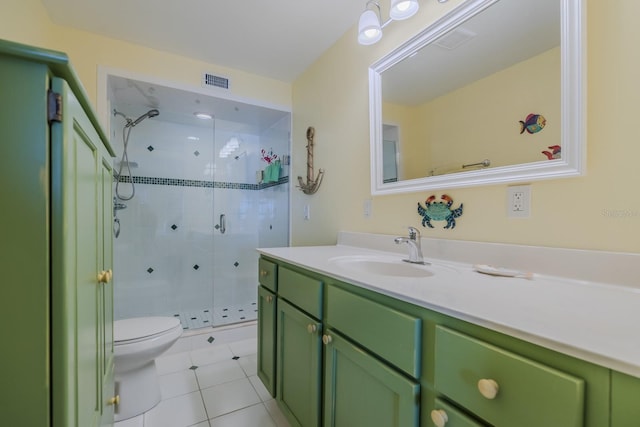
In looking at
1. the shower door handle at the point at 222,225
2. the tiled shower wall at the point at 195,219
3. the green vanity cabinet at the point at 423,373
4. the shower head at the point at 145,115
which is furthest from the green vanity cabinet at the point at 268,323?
the shower head at the point at 145,115

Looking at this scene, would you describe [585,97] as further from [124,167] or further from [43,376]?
[124,167]

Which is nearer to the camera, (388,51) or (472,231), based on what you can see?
(472,231)

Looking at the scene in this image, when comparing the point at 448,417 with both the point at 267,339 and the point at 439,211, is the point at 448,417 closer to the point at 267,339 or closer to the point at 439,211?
the point at 439,211

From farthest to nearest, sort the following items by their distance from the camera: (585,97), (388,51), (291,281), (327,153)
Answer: (327,153), (388,51), (291,281), (585,97)

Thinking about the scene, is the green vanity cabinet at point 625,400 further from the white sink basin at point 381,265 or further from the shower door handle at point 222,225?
the shower door handle at point 222,225

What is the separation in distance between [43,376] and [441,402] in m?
0.77

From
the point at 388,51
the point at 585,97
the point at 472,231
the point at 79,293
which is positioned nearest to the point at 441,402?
the point at 472,231

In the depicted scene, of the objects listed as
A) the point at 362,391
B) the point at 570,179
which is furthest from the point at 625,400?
the point at 570,179

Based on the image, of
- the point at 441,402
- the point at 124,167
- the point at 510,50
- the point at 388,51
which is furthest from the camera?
the point at 124,167

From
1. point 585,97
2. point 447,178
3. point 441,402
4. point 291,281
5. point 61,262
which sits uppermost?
point 585,97

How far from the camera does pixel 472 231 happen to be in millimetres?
1156

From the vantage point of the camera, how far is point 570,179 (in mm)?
894

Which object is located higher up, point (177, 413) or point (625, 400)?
point (625, 400)

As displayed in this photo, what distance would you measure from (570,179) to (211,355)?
2407mm
